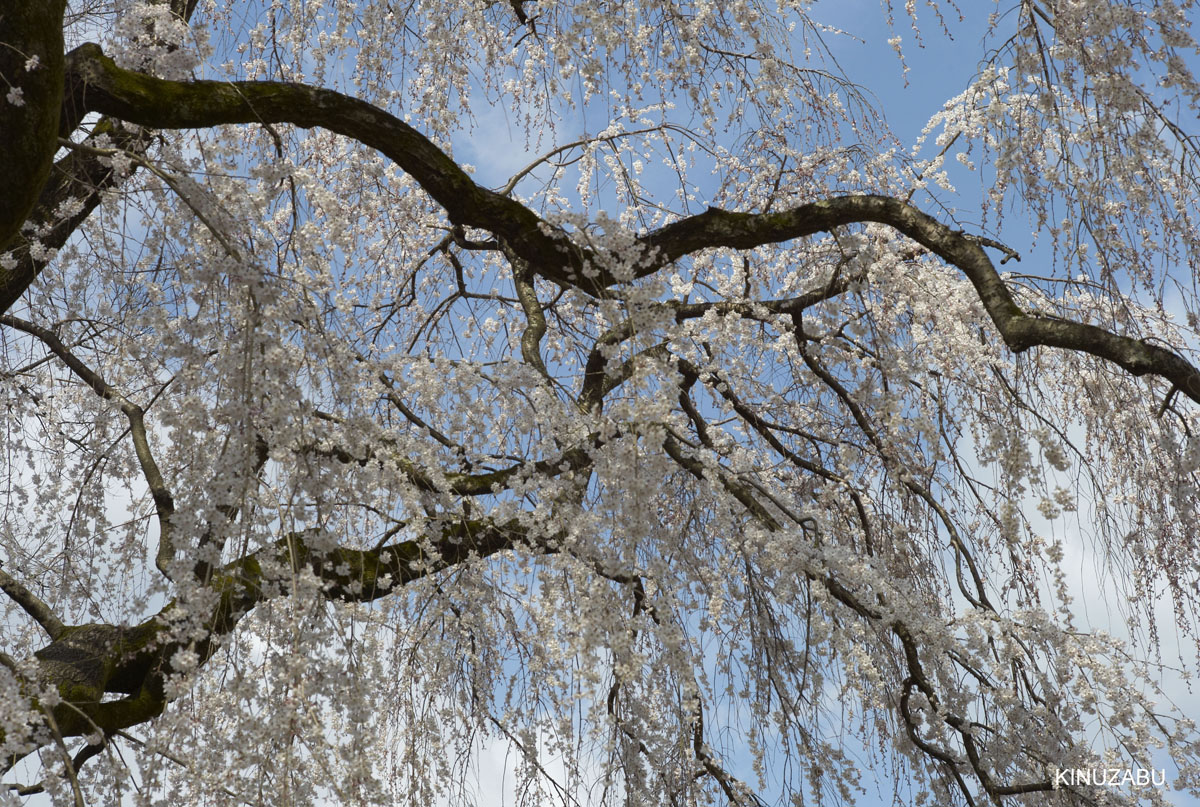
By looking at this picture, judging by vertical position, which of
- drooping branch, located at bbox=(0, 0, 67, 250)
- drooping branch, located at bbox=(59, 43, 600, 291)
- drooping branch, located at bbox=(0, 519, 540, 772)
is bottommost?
drooping branch, located at bbox=(0, 519, 540, 772)

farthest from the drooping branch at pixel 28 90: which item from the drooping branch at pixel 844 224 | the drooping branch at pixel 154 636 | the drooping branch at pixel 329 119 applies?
the drooping branch at pixel 844 224

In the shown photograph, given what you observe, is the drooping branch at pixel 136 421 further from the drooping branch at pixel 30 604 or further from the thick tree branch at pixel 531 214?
the thick tree branch at pixel 531 214

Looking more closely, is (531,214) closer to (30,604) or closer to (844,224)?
(844,224)

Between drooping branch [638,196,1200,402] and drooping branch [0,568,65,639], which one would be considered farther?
drooping branch [0,568,65,639]

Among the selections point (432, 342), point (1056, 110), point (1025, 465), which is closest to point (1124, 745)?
point (1025, 465)

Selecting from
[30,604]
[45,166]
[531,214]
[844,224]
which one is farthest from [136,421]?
[844,224]

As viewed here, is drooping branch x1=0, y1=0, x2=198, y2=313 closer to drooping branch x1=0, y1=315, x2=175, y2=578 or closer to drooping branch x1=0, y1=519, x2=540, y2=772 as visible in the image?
drooping branch x1=0, y1=315, x2=175, y2=578

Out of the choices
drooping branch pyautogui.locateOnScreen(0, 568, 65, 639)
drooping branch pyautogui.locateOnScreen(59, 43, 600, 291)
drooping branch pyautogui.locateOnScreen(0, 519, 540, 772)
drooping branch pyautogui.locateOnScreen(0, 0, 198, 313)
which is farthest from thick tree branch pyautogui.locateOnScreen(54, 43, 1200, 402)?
drooping branch pyautogui.locateOnScreen(0, 568, 65, 639)

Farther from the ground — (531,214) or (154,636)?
(531,214)

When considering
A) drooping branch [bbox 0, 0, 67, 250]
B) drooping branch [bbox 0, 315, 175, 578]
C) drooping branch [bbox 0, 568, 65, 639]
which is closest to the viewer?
drooping branch [bbox 0, 0, 67, 250]

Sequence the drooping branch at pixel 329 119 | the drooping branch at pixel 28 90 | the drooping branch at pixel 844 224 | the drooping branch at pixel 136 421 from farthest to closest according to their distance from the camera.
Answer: the drooping branch at pixel 136 421
the drooping branch at pixel 844 224
the drooping branch at pixel 329 119
the drooping branch at pixel 28 90

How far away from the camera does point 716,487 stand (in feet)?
11.1

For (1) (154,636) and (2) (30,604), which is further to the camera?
(2) (30,604)

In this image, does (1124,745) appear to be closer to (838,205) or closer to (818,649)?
(818,649)
